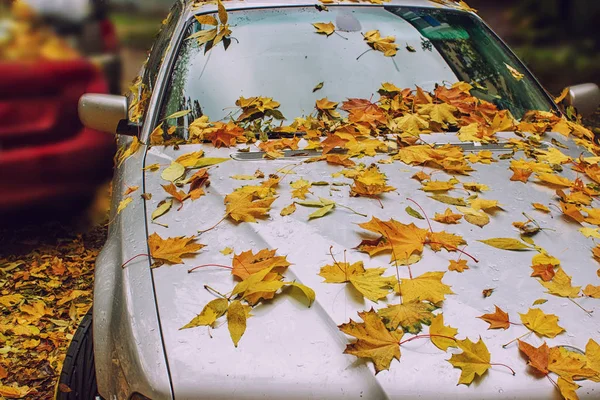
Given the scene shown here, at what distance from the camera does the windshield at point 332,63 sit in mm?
2555

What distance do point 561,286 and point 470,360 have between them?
1.34 ft

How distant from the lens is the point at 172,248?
177cm

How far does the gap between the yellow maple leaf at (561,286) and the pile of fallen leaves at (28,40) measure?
3.16 m

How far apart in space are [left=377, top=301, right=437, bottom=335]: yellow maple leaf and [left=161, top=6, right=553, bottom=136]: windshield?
1.14 meters

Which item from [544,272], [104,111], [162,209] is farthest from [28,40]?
[544,272]

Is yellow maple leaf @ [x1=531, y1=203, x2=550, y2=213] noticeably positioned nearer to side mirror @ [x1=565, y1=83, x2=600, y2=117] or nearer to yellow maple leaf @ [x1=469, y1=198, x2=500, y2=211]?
yellow maple leaf @ [x1=469, y1=198, x2=500, y2=211]

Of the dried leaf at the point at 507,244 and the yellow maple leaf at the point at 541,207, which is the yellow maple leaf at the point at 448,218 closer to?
the dried leaf at the point at 507,244

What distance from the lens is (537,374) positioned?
4.62ft

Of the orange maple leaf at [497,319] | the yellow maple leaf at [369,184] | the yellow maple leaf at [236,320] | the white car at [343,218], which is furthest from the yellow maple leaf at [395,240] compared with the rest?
the yellow maple leaf at [236,320]

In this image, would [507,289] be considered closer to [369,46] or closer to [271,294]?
[271,294]

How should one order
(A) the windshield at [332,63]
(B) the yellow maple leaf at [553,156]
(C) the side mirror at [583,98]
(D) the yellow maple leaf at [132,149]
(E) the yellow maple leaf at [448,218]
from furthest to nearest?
(C) the side mirror at [583,98] < (A) the windshield at [332,63] < (D) the yellow maple leaf at [132,149] < (B) the yellow maple leaf at [553,156] < (E) the yellow maple leaf at [448,218]

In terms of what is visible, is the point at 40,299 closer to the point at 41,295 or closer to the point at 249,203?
the point at 41,295

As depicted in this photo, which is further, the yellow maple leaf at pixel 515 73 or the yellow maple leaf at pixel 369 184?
the yellow maple leaf at pixel 515 73

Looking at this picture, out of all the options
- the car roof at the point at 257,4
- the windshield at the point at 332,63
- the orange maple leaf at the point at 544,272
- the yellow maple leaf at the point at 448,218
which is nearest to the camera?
the orange maple leaf at the point at 544,272
